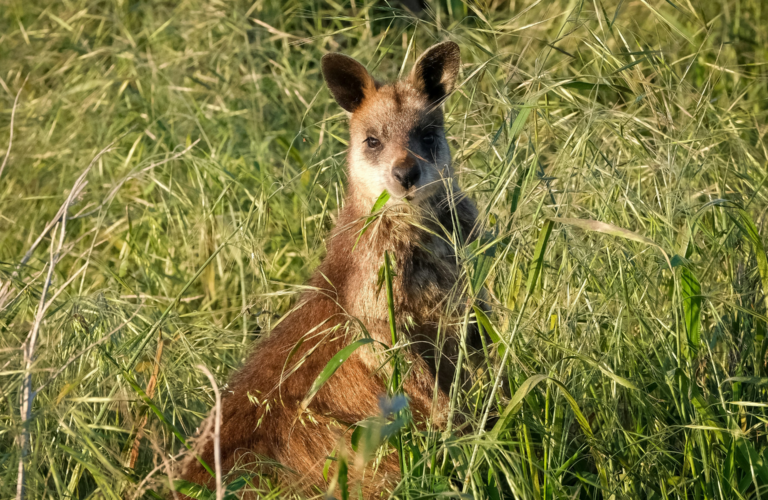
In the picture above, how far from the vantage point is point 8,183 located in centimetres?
597

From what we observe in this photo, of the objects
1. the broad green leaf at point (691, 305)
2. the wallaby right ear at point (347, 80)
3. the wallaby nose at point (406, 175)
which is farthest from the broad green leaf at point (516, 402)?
the wallaby right ear at point (347, 80)

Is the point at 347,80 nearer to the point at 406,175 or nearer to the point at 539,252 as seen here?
the point at 406,175

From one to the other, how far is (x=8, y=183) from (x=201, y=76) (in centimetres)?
175

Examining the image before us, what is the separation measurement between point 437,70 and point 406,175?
765mm

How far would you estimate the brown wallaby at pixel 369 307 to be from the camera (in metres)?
3.37

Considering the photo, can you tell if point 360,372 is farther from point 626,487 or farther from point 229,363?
point 626,487

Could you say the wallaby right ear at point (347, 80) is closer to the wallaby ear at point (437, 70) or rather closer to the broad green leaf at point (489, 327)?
the wallaby ear at point (437, 70)

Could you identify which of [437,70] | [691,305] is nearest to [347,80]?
[437,70]

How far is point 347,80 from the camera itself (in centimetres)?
420

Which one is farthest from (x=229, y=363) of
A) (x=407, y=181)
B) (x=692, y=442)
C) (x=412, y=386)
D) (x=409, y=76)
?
(x=692, y=442)

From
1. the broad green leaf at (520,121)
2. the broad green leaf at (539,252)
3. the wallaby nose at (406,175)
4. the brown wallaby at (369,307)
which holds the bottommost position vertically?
the brown wallaby at (369,307)

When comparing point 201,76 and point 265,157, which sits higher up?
point 201,76

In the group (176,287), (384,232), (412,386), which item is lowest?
(176,287)

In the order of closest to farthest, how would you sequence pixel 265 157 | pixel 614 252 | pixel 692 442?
pixel 692 442 → pixel 614 252 → pixel 265 157
